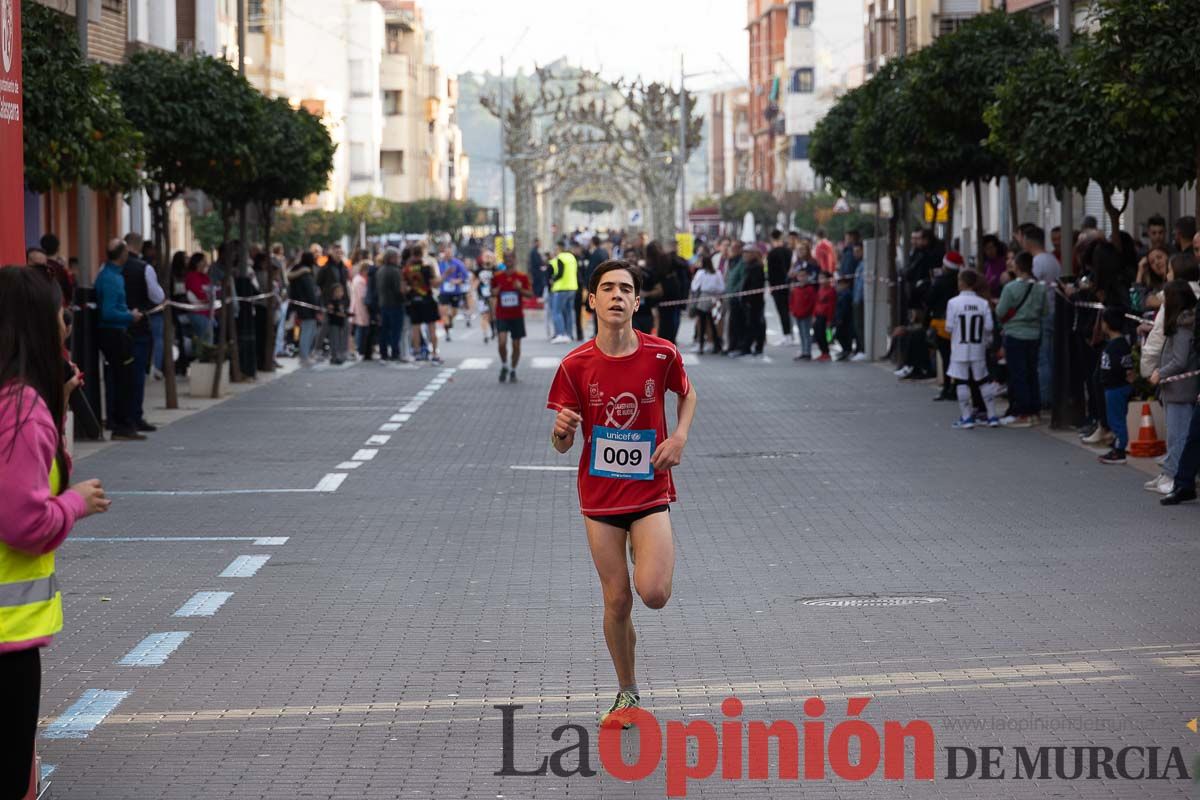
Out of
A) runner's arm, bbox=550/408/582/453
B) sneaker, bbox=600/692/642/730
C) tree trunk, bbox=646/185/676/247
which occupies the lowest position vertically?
sneaker, bbox=600/692/642/730

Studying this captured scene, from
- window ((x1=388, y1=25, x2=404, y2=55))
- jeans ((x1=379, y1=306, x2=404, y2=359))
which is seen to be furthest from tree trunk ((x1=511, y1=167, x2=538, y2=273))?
window ((x1=388, y1=25, x2=404, y2=55))

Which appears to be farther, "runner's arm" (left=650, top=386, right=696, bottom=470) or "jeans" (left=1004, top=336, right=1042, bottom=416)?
"jeans" (left=1004, top=336, right=1042, bottom=416)

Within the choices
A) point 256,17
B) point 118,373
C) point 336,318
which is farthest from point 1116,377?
point 256,17

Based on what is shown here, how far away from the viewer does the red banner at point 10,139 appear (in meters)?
7.00

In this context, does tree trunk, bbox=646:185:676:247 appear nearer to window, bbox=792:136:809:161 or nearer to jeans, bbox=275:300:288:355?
window, bbox=792:136:809:161

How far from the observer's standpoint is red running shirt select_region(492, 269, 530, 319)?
A: 29.1 m

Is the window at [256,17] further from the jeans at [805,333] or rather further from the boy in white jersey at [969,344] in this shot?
the boy in white jersey at [969,344]

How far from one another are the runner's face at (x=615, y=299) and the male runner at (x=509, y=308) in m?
20.8

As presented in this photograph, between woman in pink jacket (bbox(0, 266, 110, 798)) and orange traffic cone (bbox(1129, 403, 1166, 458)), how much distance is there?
1289 centimetres

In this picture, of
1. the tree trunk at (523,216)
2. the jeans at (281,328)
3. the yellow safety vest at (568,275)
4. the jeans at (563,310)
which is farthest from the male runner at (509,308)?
the tree trunk at (523,216)

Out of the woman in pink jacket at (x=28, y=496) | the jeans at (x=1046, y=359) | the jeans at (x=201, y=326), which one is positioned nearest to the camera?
the woman in pink jacket at (x=28, y=496)

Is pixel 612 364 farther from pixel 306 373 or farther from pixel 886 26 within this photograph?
pixel 886 26

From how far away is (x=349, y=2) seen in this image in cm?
11544

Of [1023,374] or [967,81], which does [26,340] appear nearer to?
[1023,374]
